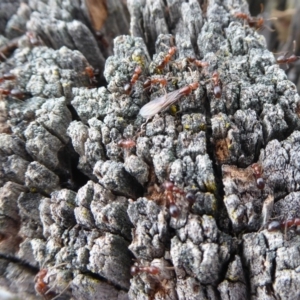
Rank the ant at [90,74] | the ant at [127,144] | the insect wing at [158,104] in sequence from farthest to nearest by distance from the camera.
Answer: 1. the ant at [90,74]
2. the insect wing at [158,104]
3. the ant at [127,144]

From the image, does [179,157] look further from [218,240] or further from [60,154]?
[60,154]

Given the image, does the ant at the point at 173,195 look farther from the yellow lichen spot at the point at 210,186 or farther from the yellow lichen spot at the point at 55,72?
the yellow lichen spot at the point at 55,72

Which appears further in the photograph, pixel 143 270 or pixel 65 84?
pixel 65 84

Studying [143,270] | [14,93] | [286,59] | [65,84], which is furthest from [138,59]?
[143,270]

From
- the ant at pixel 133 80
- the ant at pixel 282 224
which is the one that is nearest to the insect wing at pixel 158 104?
the ant at pixel 133 80

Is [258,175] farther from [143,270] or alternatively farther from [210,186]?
[143,270]

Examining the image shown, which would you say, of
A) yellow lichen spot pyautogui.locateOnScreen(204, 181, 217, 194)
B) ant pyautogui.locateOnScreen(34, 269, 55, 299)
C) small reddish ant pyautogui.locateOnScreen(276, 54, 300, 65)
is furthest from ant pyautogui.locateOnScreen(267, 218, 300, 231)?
small reddish ant pyautogui.locateOnScreen(276, 54, 300, 65)
